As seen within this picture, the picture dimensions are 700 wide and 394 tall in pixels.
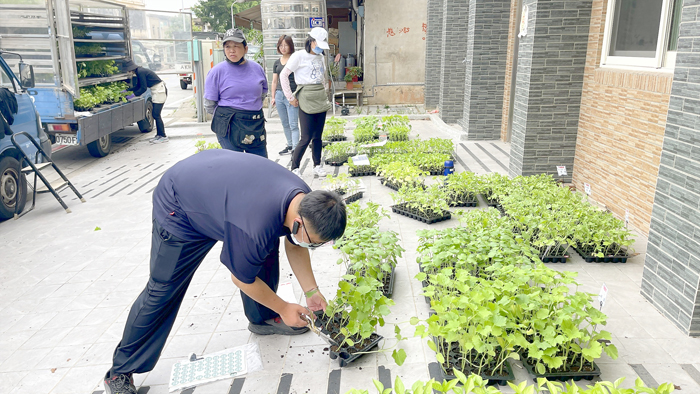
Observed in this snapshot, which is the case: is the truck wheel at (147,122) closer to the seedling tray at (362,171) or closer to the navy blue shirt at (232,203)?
the seedling tray at (362,171)

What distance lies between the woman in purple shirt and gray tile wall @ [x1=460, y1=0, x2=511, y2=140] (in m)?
4.88

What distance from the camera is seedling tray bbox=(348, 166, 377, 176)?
7.32 m

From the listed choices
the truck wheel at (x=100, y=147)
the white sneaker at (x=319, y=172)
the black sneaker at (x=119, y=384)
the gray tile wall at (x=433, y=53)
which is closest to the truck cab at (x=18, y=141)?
the truck wheel at (x=100, y=147)

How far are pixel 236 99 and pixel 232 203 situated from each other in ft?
11.0

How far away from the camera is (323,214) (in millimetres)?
2244

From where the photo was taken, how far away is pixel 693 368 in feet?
9.46

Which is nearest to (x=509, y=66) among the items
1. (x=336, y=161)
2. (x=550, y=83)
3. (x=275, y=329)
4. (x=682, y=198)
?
(x=550, y=83)

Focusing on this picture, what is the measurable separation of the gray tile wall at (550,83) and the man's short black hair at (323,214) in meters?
4.47

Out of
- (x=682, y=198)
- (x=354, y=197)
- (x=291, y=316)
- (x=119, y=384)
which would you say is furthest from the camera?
(x=354, y=197)

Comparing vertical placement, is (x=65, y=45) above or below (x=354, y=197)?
above

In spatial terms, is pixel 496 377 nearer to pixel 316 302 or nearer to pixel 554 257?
pixel 316 302

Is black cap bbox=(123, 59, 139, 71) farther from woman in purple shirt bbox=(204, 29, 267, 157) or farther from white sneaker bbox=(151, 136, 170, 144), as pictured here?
woman in purple shirt bbox=(204, 29, 267, 157)

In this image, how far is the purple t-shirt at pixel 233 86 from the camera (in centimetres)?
543

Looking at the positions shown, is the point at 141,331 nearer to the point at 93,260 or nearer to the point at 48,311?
the point at 48,311
